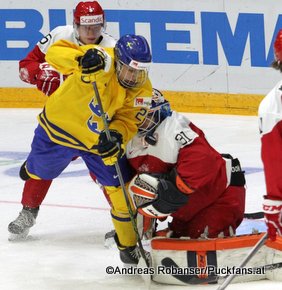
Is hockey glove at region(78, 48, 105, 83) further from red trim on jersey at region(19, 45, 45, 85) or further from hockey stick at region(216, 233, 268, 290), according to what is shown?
red trim on jersey at region(19, 45, 45, 85)

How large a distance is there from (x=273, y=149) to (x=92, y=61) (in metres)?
0.98

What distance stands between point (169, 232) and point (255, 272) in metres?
0.47

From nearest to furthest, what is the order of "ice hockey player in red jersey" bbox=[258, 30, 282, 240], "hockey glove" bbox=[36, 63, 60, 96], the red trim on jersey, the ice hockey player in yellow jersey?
"ice hockey player in red jersey" bbox=[258, 30, 282, 240], the ice hockey player in yellow jersey, "hockey glove" bbox=[36, 63, 60, 96], the red trim on jersey

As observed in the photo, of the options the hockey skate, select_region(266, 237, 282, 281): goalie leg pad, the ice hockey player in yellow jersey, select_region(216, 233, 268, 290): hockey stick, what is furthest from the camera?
the hockey skate

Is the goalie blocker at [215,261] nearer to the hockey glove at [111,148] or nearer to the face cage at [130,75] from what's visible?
the hockey glove at [111,148]

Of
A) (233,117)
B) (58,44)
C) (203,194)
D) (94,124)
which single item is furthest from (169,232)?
(233,117)

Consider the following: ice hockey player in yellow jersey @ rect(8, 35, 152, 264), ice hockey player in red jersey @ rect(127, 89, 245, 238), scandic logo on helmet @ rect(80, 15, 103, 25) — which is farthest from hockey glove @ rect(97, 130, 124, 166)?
scandic logo on helmet @ rect(80, 15, 103, 25)

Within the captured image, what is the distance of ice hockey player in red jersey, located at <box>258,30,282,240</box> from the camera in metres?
3.26

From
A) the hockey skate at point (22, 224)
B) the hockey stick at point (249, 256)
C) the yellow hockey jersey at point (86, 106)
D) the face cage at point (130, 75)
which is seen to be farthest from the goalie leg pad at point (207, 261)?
the hockey skate at point (22, 224)

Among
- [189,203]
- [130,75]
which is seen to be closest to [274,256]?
[189,203]

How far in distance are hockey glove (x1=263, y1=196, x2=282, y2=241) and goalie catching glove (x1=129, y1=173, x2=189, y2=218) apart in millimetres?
583

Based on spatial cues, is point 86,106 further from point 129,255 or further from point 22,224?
point 22,224

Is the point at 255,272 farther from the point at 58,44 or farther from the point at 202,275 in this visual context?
the point at 58,44

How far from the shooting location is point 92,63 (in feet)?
13.0
